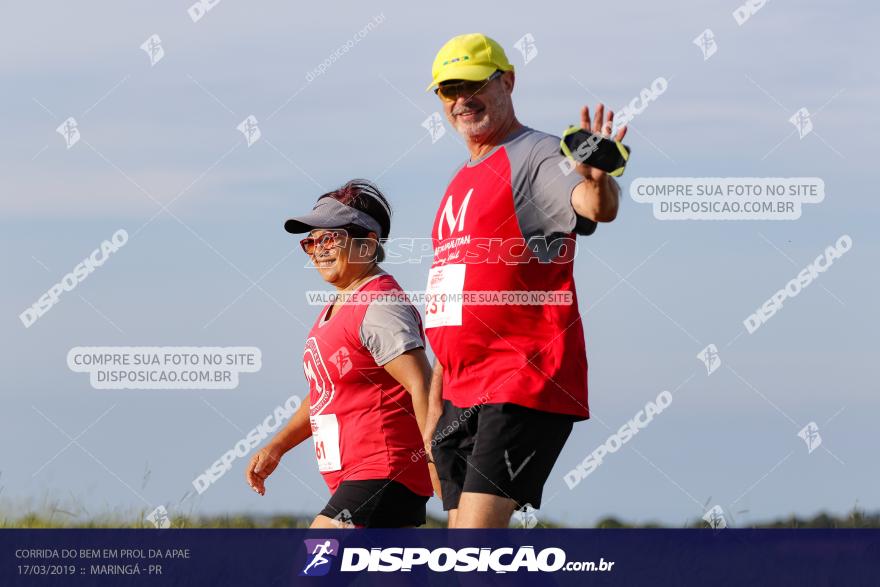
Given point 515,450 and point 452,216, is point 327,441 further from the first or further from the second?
point 452,216

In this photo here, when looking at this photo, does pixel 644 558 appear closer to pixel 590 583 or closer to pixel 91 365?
pixel 590 583

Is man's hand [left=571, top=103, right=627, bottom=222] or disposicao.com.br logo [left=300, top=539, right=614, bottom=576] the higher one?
man's hand [left=571, top=103, right=627, bottom=222]

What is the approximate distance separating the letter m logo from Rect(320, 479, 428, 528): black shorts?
1.13 meters

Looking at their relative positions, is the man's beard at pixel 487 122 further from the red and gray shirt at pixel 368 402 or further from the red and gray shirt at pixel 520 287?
the red and gray shirt at pixel 368 402

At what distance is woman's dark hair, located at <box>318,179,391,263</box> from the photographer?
237 inches

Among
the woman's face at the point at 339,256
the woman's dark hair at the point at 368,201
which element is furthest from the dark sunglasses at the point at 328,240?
the woman's dark hair at the point at 368,201

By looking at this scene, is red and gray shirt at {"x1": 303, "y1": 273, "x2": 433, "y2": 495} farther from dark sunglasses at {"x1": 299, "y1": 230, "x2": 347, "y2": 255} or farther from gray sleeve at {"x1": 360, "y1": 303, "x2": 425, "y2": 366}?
dark sunglasses at {"x1": 299, "y1": 230, "x2": 347, "y2": 255}

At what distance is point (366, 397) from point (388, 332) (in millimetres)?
305

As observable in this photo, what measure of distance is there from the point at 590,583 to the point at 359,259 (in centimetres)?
180

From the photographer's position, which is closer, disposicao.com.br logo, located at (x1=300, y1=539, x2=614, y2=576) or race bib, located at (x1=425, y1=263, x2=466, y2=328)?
race bib, located at (x1=425, y1=263, x2=466, y2=328)

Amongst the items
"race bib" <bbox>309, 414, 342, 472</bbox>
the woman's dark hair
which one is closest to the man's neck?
the woman's dark hair

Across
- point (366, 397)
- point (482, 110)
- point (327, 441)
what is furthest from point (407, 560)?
point (482, 110)

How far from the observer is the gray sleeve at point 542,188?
4.90 m

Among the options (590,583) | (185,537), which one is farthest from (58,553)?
(590,583)
